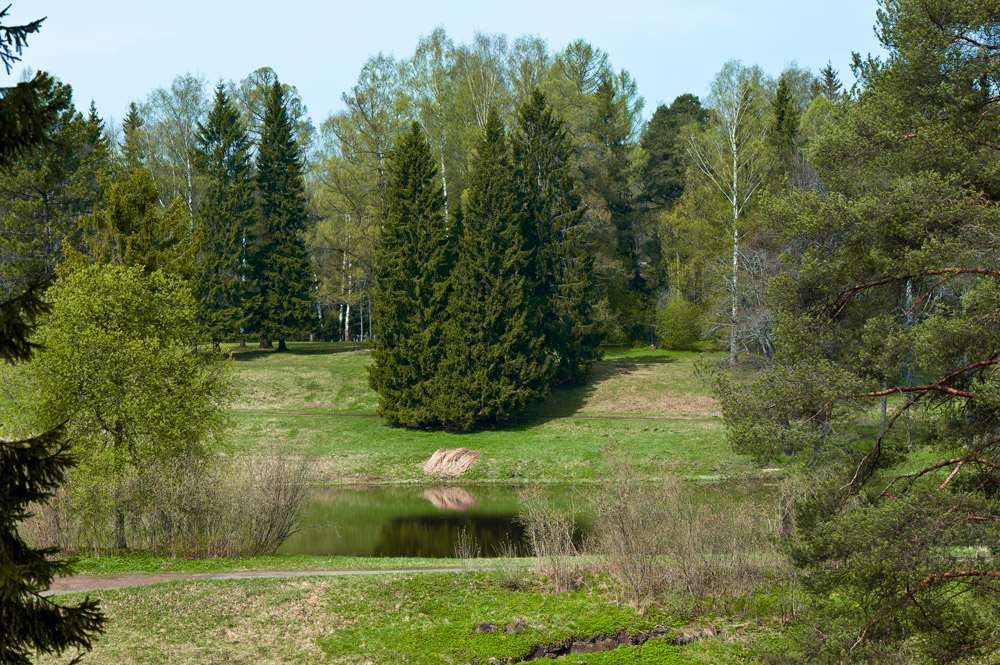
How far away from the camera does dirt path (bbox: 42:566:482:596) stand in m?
15.0

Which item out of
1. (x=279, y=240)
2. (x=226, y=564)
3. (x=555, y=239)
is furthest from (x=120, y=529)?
(x=279, y=240)

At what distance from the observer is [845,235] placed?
11938 mm

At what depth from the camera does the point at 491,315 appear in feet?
125

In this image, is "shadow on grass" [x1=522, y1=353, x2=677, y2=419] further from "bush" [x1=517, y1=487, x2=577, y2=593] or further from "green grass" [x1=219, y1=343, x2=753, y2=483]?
"bush" [x1=517, y1=487, x2=577, y2=593]

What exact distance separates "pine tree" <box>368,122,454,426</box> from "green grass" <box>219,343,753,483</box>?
5.25ft

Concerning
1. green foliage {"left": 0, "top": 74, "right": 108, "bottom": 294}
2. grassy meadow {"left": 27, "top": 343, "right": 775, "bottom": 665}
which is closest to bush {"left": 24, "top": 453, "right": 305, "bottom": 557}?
grassy meadow {"left": 27, "top": 343, "right": 775, "bottom": 665}

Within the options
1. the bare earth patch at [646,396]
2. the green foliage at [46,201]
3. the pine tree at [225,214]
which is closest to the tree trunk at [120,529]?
the green foliage at [46,201]

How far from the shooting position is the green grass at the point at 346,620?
1215 centimetres

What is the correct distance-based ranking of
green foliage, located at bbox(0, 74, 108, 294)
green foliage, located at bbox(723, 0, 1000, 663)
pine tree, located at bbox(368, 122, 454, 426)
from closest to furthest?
green foliage, located at bbox(723, 0, 1000, 663)
green foliage, located at bbox(0, 74, 108, 294)
pine tree, located at bbox(368, 122, 454, 426)

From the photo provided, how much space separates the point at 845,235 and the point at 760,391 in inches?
98.3

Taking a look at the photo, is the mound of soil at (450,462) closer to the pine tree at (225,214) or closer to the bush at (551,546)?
the bush at (551,546)

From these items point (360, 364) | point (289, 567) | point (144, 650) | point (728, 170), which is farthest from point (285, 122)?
point (144, 650)

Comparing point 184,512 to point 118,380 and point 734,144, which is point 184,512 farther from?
point 734,144

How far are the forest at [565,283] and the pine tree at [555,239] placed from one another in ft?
0.50
